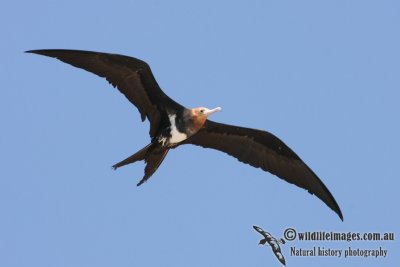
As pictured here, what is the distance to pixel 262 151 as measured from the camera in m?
10.7

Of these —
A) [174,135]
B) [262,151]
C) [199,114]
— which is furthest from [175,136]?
[262,151]

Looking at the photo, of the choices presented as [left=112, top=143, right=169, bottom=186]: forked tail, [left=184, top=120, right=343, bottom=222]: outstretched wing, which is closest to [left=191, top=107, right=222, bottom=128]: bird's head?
[left=112, top=143, right=169, bottom=186]: forked tail

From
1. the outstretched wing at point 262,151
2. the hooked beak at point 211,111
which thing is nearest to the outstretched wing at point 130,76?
the hooked beak at point 211,111

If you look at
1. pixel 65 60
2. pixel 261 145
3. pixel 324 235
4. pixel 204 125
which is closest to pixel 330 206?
pixel 324 235

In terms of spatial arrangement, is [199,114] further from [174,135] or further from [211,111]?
[174,135]

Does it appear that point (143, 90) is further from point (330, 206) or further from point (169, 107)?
point (330, 206)

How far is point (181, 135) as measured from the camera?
9.88 metres

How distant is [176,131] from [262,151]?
1353 mm

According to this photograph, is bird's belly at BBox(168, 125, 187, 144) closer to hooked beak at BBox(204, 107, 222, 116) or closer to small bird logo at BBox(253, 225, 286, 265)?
hooked beak at BBox(204, 107, 222, 116)

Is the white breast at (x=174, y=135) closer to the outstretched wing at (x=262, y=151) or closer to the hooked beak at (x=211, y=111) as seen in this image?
the hooked beak at (x=211, y=111)

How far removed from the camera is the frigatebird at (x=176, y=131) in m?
9.45

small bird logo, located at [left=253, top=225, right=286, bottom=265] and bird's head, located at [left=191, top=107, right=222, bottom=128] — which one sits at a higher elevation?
bird's head, located at [left=191, top=107, right=222, bottom=128]

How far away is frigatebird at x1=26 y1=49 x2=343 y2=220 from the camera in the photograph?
945cm

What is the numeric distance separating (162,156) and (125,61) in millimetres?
1172
